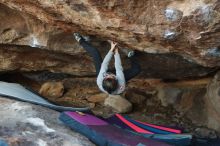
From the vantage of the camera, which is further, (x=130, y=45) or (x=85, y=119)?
(x=85, y=119)

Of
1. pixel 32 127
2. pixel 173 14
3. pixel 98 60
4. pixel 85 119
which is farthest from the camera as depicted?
pixel 98 60

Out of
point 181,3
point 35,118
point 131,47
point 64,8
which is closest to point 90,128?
point 35,118

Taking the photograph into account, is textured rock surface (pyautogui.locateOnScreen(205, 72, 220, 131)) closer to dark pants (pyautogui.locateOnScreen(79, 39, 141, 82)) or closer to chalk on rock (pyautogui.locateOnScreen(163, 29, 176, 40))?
dark pants (pyautogui.locateOnScreen(79, 39, 141, 82))

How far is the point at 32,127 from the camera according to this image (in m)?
4.15

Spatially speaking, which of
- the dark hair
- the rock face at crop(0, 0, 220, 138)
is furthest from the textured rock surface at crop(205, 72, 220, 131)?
the dark hair

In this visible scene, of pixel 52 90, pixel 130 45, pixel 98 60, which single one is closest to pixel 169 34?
pixel 130 45

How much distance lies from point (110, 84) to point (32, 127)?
3.05 ft

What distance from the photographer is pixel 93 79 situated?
19.6 feet

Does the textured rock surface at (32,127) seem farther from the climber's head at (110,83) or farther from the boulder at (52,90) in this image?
the boulder at (52,90)

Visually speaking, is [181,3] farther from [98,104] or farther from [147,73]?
[98,104]

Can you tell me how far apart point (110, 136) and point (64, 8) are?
136cm

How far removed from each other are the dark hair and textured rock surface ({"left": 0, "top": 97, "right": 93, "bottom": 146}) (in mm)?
600

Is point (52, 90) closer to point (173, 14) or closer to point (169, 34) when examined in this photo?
point (169, 34)

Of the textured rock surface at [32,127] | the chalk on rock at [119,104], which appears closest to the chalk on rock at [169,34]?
the textured rock surface at [32,127]
